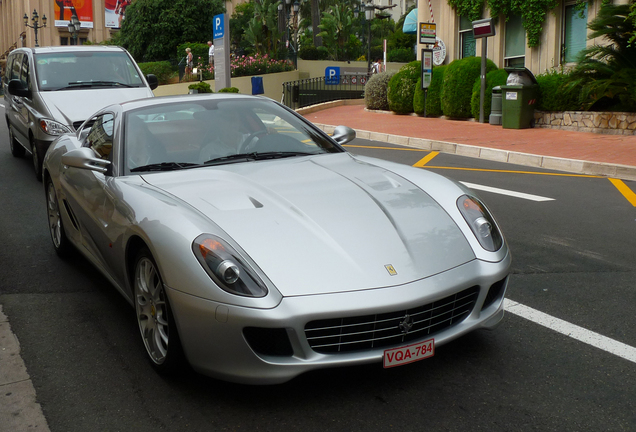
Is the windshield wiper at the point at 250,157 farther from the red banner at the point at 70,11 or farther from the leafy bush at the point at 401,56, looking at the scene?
the red banner at the point at 70,11

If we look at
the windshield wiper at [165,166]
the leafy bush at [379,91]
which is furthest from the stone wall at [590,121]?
the windshield wiper at [165,166]

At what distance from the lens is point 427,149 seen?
46.3 feet

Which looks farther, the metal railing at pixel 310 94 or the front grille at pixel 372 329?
the metal railing at pixel 310 94

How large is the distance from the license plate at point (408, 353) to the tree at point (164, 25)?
39478 mm

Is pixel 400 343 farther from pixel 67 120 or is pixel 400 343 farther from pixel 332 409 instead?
pixel 67 120

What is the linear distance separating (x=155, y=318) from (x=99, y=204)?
1047mm

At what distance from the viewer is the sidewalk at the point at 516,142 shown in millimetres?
10750

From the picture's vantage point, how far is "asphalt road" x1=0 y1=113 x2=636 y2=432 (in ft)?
9.57

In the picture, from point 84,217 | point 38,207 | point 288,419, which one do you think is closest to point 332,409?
point 288,419

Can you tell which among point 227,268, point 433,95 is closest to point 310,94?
point 433,95

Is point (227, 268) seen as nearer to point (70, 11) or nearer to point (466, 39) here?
point (466, 39)

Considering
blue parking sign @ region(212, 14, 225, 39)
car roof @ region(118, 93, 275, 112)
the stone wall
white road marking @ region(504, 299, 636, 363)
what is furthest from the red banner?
white road marking @ region(504, 299, 636, 363)

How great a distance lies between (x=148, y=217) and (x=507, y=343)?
197cm

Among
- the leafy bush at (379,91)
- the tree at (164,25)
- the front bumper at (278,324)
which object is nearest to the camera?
the front bumper at (278,324)
